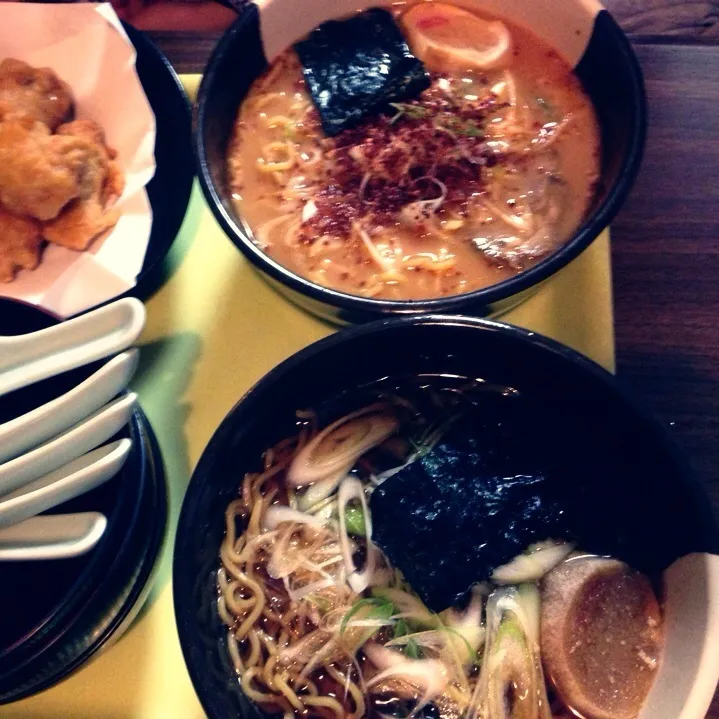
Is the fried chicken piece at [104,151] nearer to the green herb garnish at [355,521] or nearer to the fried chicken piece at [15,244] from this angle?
the fried chicken piece at [15,244]

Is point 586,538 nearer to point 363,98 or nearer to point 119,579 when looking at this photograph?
point 119,579

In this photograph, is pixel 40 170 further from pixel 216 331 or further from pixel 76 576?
pixel 76 576

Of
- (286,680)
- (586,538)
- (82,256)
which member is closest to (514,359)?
(586,538)

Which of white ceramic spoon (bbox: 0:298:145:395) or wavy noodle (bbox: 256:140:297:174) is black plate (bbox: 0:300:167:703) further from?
wavy noodle (bbox: 256:140:297:174)

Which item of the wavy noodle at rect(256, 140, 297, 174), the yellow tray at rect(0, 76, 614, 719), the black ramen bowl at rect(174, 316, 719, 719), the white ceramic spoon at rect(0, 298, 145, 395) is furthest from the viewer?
the wavy noodle at rect(256, 140, 297, 174)

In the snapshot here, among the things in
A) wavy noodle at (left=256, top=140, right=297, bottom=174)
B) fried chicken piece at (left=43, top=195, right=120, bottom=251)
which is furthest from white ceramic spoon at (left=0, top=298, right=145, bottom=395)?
wavy noodle at (left=256, top=140, right=297, bottom=174)

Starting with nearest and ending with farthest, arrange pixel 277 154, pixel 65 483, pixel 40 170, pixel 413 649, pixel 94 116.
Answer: pixel 65 483
pixel 413 649
pixel 40 170
pixel 277 154
pixel 94 116

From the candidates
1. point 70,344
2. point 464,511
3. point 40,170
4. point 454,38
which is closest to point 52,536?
point 70,344
